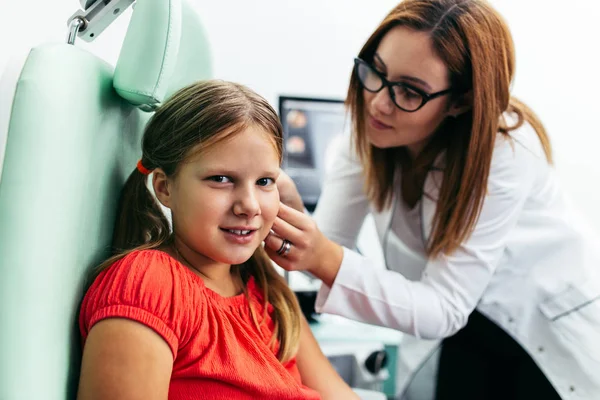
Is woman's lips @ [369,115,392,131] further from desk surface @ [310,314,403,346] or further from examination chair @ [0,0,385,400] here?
Result: desk surface @ [310,314,403,346]

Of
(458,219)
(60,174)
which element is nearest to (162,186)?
(60,174)

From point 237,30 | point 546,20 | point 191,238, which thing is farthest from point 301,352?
point 546,20

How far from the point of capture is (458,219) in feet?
4.17

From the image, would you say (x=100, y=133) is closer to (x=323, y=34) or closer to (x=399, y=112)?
(x=399, y=112)

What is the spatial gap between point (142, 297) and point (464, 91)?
2.63 feet

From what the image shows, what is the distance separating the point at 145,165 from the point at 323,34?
1597mm

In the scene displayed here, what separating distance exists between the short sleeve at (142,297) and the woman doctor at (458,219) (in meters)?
0.28

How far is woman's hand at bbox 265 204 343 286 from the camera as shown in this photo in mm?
1086

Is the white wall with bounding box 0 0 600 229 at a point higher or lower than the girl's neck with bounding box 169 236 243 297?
higher

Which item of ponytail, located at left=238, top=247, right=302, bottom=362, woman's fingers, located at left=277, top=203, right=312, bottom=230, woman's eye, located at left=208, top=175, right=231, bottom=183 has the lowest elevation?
ponytail, located at left=238, top=247, right=302, bottom=362

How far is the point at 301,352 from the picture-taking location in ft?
3.74

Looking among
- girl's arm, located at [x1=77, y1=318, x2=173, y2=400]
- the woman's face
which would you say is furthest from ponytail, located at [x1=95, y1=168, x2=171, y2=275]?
the woman's face

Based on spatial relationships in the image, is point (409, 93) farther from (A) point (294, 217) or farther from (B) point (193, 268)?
(B) point (193, 268)

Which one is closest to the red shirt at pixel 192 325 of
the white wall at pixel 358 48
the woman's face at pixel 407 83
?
the woman's face at pixel 407 83
